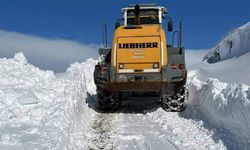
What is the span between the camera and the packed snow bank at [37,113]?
6.55 meters

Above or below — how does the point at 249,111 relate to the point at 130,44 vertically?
below

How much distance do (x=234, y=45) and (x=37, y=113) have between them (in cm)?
1923

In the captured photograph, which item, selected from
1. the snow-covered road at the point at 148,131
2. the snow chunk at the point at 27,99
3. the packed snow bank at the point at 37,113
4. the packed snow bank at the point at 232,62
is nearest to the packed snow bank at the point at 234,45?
the packed snow bank at the point at 232,62

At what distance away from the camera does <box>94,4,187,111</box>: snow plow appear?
1091cm

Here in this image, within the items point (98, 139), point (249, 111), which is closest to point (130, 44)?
point (98, 139)

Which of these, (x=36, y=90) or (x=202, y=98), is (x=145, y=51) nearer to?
(x=202, y=98)

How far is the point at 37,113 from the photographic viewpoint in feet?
26.4

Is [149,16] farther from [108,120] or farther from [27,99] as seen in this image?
[27,99]

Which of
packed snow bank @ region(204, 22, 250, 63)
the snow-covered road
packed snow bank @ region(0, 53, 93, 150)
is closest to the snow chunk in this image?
packed snow bank @ region(0, 53, 93, 150)

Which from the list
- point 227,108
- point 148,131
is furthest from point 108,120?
point 227,108

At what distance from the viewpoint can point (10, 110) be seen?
7.78m

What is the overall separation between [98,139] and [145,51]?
3.93 m

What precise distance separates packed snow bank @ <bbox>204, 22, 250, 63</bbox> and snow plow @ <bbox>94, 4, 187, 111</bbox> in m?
11.7

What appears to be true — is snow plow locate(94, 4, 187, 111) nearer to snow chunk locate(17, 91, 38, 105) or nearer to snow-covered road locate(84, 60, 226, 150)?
snow-covered road locate(84, 60, 226, 150)
